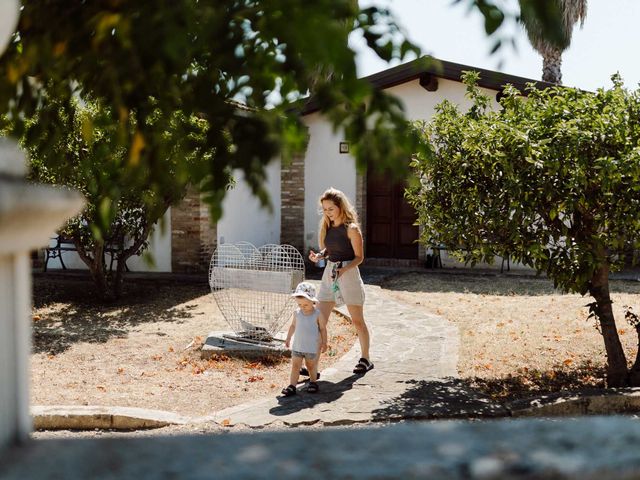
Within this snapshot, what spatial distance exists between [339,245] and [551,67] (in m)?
14.8

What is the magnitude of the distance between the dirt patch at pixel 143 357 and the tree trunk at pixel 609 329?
285cm

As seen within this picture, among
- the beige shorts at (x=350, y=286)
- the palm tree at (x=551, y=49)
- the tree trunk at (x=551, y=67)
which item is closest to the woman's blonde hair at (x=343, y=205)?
the beige shorts at (x=350, y=286)

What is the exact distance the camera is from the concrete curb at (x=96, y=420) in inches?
229

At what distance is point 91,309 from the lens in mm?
11406

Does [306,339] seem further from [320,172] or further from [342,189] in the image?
[320,172]

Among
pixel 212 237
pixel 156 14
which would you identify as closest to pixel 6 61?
pixel 156 14

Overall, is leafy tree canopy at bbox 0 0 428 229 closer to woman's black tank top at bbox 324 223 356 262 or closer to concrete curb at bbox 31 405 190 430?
concrete curb at bbox 31 405 190 430

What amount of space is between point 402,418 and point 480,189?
2.03 metres

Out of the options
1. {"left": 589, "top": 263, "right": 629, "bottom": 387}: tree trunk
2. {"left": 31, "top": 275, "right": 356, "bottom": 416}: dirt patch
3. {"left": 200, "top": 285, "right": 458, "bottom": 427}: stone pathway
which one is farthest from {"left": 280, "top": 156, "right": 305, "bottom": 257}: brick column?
{"left": 589, "top": 263, "right": 629, "bottom": 387}: tree trunk

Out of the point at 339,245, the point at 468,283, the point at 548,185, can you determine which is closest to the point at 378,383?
the point at 339,245

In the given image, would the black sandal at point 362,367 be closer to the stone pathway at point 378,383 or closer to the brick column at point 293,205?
the stone pathway at point 378,383

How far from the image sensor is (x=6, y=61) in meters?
2.63

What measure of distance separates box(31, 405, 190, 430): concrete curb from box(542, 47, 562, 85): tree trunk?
16.5 m

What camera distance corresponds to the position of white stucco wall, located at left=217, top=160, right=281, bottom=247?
A: 15094 millimetres
